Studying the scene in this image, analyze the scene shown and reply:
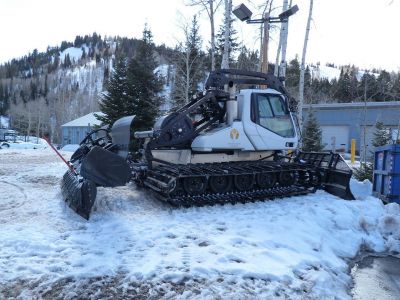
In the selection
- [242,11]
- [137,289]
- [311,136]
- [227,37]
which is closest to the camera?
[137,289]

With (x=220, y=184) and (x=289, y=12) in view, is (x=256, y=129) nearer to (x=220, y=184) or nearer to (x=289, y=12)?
(x=220, y=184)

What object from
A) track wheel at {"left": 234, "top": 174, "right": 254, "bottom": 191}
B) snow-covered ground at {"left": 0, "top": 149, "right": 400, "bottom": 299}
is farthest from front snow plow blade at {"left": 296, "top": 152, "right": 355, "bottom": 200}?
track wheel at {"left": 234, "top": 174, "right": 254, "bottom": 191}

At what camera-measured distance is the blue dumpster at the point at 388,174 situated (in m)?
8.80

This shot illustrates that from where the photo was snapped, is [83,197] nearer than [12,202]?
Yes

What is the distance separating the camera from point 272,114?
9711mm

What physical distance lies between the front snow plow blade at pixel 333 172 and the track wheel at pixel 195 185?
284 cm

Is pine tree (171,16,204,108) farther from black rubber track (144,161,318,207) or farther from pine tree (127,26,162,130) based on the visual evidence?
black rubber track (144,161,318,207)

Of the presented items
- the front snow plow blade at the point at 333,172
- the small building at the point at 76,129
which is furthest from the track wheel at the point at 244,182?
the small building at the point at 76,129

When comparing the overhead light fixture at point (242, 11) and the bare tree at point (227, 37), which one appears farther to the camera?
the bare tree at point (227, 37)

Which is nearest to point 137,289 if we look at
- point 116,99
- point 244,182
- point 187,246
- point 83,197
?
point 187,246

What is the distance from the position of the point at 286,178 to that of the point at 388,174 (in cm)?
210

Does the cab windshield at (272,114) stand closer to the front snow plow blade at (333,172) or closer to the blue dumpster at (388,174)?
the front snow plow blade at (333,172)

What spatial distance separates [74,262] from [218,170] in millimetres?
4006

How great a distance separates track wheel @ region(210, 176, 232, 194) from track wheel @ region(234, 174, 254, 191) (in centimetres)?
15
